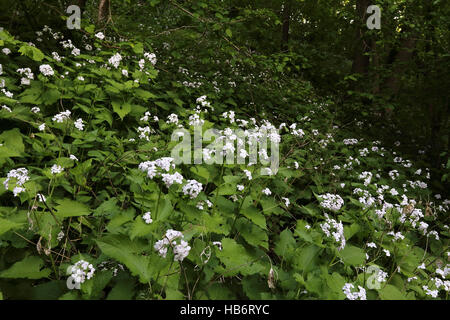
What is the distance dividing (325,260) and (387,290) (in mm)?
499

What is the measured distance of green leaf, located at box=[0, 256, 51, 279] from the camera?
6.00 feet

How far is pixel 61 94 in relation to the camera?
3.77 metres

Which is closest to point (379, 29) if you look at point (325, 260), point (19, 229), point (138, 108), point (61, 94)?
point (138, 108)

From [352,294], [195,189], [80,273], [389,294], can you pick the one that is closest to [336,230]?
[389,294]

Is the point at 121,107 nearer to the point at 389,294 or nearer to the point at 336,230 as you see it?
the point at 336,230

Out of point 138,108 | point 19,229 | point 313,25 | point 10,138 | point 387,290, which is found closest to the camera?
point 19,229

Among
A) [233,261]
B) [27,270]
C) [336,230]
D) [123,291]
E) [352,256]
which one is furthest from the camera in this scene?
[336,230]

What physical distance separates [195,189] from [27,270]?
1.19 meters

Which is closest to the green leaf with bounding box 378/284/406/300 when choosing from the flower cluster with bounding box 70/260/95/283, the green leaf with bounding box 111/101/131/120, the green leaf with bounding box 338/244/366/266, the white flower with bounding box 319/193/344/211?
the green leaf with bounding box 338/244/366/266

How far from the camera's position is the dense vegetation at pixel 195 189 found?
6.33 feet

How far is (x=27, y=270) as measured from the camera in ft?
6.16

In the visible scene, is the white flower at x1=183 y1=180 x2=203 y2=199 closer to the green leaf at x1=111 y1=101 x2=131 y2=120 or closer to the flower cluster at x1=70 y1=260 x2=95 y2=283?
the flower cluster at x1=70 y1=260 x2=95 y2=283

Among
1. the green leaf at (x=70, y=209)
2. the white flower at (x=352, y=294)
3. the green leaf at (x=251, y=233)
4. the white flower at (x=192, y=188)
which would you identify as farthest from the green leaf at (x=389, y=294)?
the green leaf at (x=70, y=209)

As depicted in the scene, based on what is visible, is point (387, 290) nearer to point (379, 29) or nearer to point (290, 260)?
point (290, 260)
